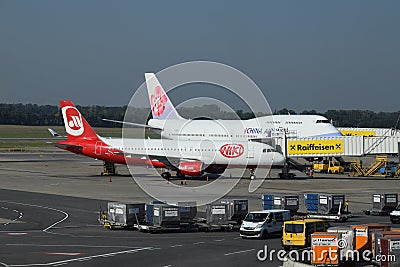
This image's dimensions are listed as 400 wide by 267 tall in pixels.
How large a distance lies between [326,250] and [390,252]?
2980 millimetres

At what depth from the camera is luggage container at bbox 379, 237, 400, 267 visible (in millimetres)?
27812

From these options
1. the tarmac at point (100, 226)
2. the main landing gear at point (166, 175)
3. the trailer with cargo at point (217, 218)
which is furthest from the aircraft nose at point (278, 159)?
the trailer with cargo at point (217, 218)

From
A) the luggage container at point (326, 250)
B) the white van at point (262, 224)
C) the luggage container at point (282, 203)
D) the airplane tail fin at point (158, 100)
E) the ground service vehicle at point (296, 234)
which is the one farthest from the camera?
the airplane tail fin at point (158, 100)

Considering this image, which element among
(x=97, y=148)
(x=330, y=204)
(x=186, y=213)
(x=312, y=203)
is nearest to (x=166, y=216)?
(x=186, y=213)

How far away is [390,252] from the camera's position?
28000mm

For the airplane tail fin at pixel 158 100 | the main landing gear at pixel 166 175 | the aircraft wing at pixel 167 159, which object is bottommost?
the main landing gear at pixel 166 175

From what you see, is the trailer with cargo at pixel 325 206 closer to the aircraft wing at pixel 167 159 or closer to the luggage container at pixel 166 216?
the luggage container at pixel 166 216

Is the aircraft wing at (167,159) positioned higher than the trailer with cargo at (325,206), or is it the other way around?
the aircraft wing at (167,159)

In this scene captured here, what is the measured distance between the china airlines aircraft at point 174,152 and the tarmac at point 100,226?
214cm

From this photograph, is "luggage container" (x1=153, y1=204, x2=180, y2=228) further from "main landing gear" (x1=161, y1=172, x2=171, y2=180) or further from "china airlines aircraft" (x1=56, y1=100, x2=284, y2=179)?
"main landing gear" (x1=161, y1=172, x2=171, y2=180)

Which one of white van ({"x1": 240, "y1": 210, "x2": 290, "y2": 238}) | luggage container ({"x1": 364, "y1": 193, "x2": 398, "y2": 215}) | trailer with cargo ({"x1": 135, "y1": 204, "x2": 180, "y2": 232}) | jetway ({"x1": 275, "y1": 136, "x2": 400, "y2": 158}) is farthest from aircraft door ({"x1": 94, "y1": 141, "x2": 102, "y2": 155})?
white van ({"x1": 240, "y1": 210, "x2": 290, "y2": 238})

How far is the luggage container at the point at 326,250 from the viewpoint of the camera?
29812 millimetres

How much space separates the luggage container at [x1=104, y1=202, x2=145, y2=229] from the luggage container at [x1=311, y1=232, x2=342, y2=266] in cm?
1650

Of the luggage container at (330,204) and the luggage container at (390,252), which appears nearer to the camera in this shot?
the luggage container at (390,252)
